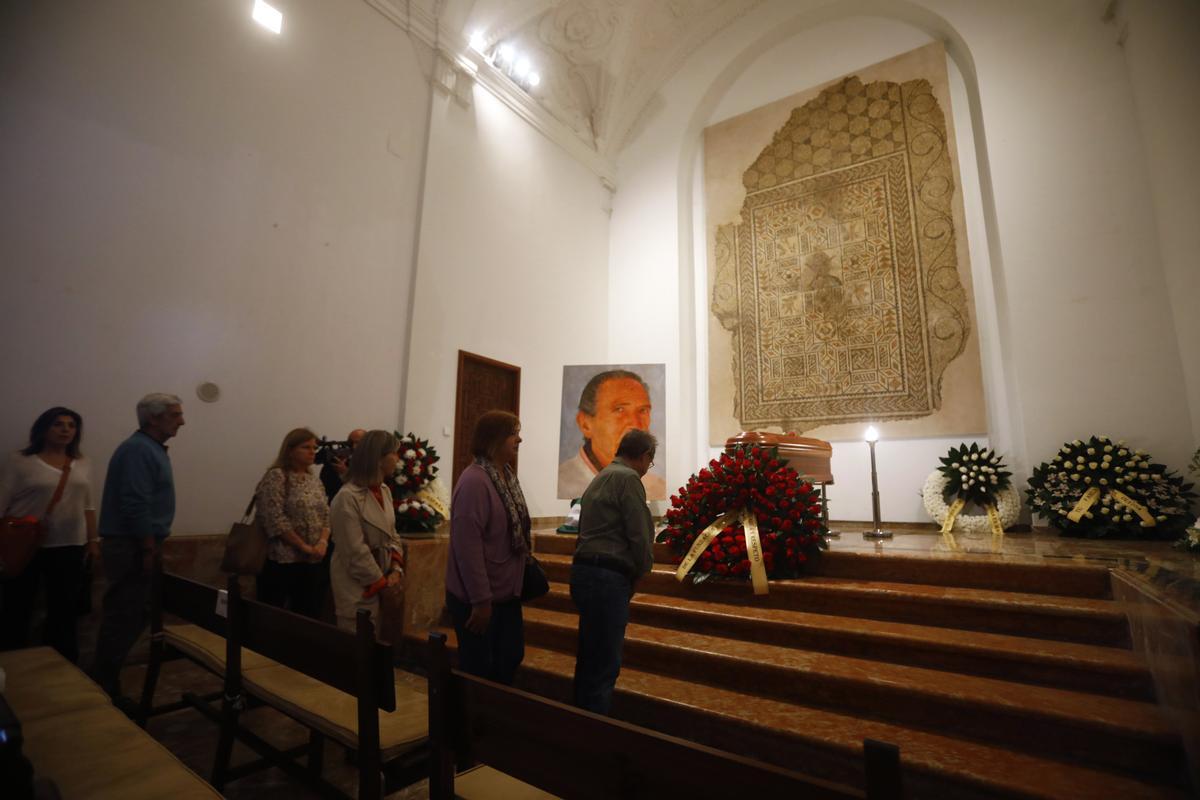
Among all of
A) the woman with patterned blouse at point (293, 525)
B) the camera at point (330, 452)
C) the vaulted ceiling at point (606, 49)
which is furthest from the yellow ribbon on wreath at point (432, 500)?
the vaulted ceiling at point (606, 49)

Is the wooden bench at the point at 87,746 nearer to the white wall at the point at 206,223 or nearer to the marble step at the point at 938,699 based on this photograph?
the marble step at the point at 938,699

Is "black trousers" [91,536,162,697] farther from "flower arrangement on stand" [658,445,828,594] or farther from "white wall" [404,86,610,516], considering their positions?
"white wall" [404,86,610,516]

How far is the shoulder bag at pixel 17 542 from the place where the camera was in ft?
9.52

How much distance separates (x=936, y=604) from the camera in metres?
3.15

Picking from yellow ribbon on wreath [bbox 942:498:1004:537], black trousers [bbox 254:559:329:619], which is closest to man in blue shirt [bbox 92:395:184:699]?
black trousers [bbox 254:559:329:619]

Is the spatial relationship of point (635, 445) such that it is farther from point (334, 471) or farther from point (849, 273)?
point (849, 273)

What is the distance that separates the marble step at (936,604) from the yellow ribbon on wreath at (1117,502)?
9.00 ft

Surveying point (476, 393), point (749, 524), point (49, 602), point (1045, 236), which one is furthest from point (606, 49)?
point (49, 602)

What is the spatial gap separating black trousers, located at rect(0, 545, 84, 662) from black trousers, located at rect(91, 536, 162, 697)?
1.11 ft

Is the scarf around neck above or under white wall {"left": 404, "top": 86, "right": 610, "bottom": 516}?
under

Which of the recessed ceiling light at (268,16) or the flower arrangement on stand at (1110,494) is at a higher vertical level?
the recessed ceiling light at (268,16)

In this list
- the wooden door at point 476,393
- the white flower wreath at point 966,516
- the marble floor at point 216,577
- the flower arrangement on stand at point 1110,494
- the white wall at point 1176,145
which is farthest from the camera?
the wooden door at point 476,393

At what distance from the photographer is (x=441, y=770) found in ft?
4.47

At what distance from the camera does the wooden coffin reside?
4859 millimetres
